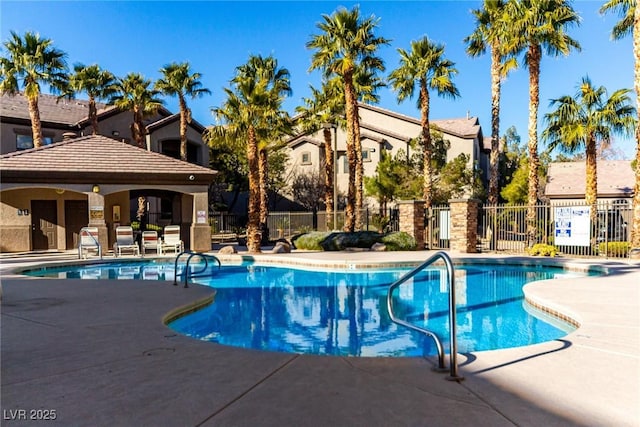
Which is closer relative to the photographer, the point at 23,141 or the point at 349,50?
the point at 349,50

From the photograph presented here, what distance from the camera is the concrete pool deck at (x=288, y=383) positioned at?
3.40 metres

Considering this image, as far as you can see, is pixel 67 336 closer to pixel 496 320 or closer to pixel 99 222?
pixel 496 320

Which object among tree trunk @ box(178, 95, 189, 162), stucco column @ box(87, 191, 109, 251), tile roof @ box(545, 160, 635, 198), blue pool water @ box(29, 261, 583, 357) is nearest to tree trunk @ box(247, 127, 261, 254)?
blue pool water @ box(29, 261, 583, 357)

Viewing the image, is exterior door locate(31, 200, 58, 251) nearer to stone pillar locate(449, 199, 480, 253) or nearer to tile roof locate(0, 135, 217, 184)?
tile roof locate(0, 135, 217, 184)

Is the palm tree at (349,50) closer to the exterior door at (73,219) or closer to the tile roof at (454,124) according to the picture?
the tile roof at (454,124)

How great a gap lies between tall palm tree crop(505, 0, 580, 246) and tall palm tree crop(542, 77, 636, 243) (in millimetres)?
2109

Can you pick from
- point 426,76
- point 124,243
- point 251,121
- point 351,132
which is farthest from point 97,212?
point 426,76

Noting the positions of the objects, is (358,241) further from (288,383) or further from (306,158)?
(288,383)

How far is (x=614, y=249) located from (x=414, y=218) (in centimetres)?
834

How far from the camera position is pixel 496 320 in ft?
28.2

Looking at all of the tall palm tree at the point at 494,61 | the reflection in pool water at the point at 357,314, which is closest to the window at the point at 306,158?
the tall palm tree at the point at 494,61

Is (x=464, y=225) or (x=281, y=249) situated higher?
(x=464, y=225)

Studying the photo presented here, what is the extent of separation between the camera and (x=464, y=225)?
777 inches

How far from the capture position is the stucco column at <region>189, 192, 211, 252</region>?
20891 millimetres
